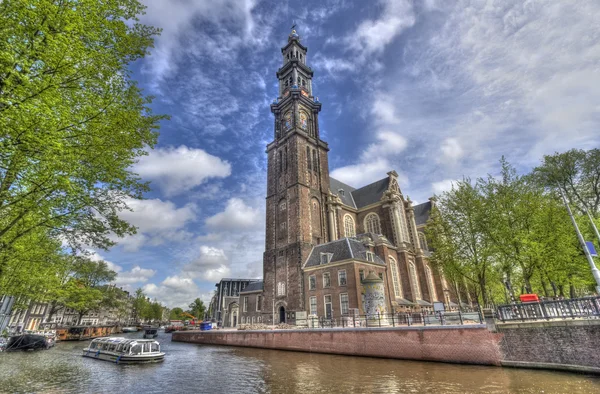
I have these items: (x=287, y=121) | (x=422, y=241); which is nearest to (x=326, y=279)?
(x=422, y=241)

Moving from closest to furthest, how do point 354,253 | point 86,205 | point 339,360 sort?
point 86,205
point 339,360
point 354,253

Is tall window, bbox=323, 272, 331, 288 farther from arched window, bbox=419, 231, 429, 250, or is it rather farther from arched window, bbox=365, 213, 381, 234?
arched window, bbox=419, 231, 429, 250

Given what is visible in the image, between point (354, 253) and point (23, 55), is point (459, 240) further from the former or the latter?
point (23, 55)

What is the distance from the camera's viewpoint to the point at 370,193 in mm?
47469

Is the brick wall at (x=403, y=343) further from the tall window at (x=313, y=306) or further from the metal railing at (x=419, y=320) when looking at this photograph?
the tall window at (x=313, y=306)

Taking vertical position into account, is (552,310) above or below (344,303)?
below

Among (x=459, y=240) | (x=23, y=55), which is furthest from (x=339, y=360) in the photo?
A: (x=23, y=55)

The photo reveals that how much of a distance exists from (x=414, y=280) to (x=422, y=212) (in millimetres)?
18751

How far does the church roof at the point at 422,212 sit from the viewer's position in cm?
5038

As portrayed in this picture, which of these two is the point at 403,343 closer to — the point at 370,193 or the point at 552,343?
the point at 552,343

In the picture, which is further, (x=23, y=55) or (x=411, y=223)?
(x=411, y=223)

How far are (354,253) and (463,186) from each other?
13.3 metres

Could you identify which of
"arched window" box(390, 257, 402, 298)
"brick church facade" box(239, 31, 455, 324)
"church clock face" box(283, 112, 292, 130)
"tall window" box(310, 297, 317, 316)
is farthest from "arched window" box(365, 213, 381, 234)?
"church clock face" box(283, 112, 292, 130)

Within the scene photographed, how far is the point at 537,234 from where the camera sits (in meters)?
20.3
